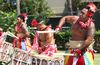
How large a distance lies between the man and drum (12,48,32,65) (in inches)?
29.5

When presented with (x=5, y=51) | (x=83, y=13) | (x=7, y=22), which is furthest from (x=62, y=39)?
(x=83, y=13)

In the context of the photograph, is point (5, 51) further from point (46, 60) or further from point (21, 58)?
point (46, 60)

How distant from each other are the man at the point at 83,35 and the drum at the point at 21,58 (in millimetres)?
750

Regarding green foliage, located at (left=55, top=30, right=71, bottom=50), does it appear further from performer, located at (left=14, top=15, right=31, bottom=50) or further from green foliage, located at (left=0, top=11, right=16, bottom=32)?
performer, located at (left=14, top=15, right=31, bottom=50)

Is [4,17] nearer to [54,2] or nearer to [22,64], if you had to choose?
[22,64]

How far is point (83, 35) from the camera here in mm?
7547

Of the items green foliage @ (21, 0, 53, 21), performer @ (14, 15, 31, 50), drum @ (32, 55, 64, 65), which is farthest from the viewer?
green foliage @ (21, 0, 53, 21)

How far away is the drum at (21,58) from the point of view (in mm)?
7004

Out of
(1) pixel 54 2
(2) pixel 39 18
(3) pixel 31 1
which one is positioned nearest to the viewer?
(2) pixel 39 18

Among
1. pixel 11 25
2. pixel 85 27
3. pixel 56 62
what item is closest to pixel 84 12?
pixel 85 27

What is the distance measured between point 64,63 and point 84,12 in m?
0.99

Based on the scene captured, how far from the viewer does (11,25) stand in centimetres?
1786

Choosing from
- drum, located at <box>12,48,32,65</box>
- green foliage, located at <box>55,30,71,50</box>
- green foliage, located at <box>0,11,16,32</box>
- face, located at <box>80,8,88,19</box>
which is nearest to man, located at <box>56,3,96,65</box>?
face, located at <box>80,8,88,19</box>

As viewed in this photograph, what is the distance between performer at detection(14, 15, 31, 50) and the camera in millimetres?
10866
